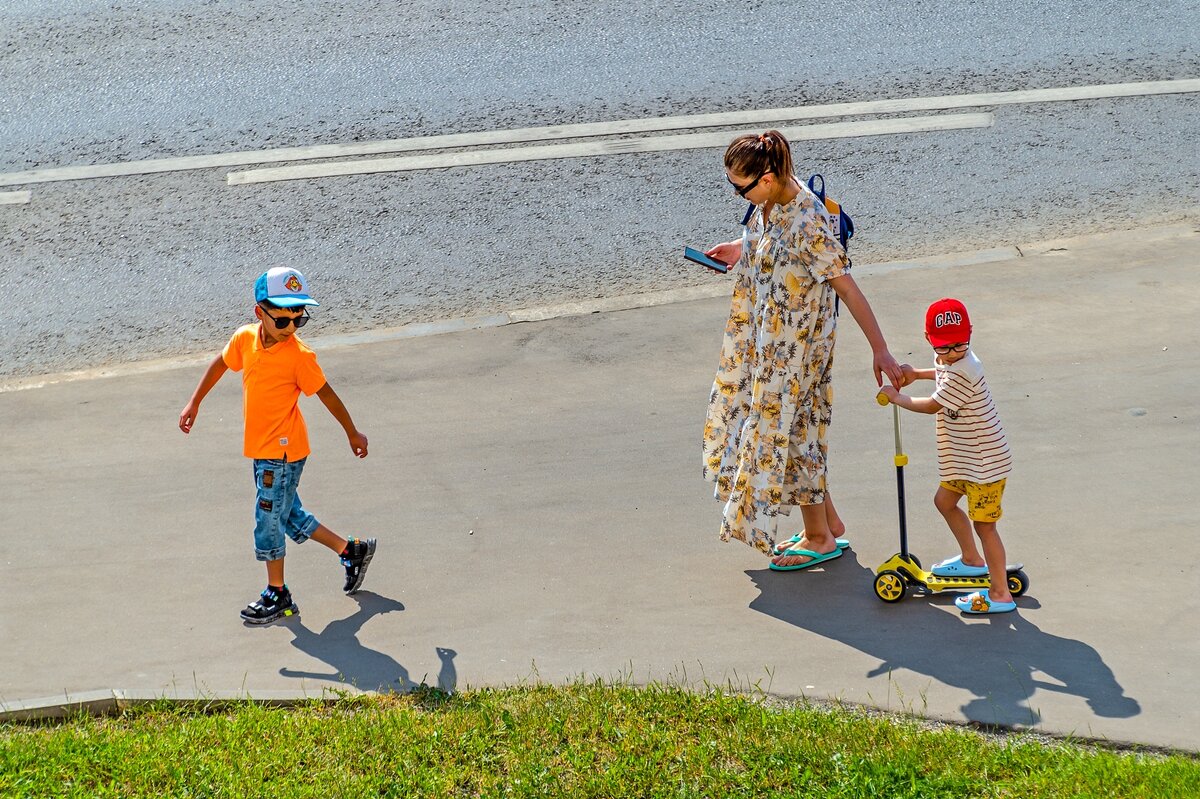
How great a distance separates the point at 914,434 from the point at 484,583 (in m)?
2.46

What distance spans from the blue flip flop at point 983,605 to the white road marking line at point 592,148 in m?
5.44

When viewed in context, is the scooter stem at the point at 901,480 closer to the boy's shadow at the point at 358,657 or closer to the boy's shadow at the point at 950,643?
the boy's shadow at the point at 950,643

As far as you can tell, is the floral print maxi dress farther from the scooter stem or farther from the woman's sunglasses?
the scooter stem

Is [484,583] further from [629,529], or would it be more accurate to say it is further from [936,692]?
[936,692]

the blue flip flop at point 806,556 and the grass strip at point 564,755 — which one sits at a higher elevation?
the blue flip flop at point 806,556

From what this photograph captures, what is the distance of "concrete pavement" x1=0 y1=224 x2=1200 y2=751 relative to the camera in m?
5.47

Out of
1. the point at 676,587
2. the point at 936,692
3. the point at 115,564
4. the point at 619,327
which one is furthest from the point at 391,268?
the point at 936,692

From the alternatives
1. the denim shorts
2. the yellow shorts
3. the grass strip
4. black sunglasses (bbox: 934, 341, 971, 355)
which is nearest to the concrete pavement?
the grass strip

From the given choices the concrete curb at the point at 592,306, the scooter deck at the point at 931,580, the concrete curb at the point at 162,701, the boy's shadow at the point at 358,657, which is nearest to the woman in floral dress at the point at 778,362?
the scooter deck at the point at 931,580

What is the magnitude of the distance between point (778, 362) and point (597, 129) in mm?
5270

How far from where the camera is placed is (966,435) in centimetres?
548

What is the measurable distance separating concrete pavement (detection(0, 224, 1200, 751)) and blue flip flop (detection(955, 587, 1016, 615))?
7cm

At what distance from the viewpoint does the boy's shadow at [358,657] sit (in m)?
5.48

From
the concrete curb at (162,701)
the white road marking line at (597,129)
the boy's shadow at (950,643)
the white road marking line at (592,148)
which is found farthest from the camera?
the white road marking line at (597,129)
